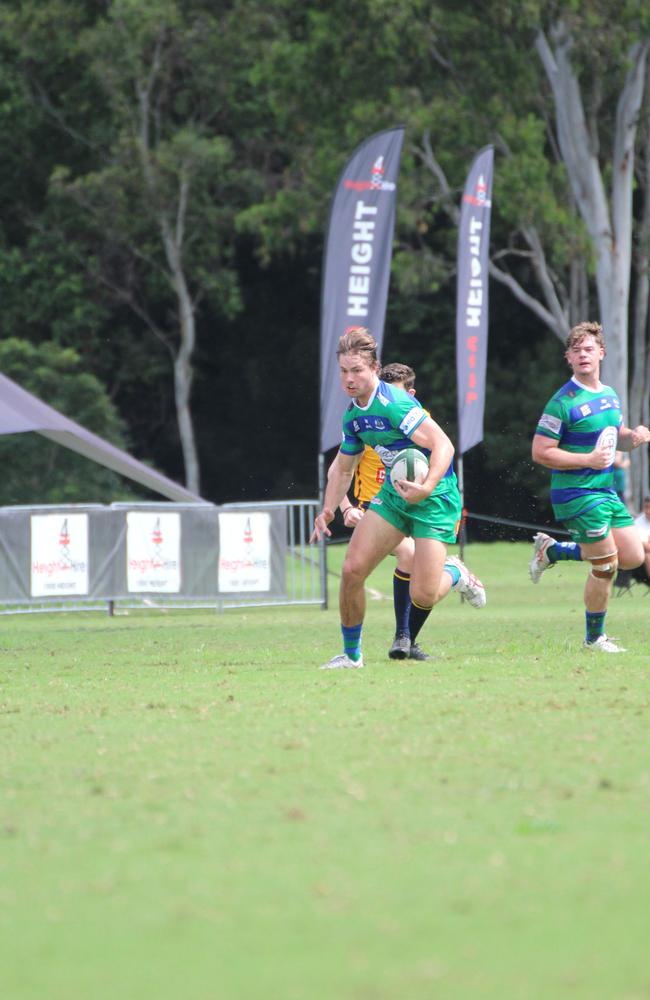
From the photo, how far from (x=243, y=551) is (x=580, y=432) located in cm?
843

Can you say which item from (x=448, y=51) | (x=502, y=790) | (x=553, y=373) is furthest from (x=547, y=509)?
(x=502, y=790)

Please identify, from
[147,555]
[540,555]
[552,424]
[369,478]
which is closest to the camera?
[552,424]

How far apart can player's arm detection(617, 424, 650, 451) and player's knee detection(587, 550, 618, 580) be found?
724 mm

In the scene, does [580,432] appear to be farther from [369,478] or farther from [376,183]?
[376,183]

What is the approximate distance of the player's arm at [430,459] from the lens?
10609mm

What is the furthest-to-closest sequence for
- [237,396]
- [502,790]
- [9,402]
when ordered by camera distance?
[237,396] < [9,402] < [502,790]

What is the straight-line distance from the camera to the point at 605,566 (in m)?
11.7

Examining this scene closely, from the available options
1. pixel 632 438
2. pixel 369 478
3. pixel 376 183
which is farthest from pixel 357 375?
pixel 376 183

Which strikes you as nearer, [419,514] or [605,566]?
[419,514]

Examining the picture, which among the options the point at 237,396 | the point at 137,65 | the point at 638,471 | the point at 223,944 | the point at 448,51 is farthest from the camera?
the point at 237,396

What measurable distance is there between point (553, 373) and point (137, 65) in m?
12.6

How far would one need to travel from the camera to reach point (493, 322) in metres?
46.1

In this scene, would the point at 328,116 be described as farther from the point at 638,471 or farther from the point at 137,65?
the point at 638,471

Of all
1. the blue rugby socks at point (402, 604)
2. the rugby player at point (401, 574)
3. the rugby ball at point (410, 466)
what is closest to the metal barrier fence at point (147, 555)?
the rugby player at point (401, 574)
